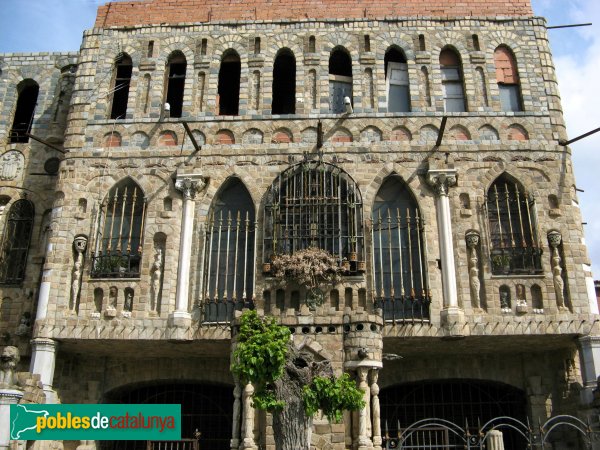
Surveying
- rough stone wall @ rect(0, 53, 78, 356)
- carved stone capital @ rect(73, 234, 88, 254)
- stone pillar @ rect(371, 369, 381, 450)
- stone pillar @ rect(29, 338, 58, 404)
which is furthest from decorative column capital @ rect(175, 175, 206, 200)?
stone pillar @ rect(371, 369, 381, 450)

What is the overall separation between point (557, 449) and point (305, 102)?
1084 centimetres

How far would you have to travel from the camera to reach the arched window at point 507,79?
719 inches

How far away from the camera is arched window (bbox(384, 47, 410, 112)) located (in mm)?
18438

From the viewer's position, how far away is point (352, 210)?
16.8 metres

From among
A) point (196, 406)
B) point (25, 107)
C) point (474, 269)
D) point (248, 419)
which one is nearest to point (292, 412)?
point (248, 419)

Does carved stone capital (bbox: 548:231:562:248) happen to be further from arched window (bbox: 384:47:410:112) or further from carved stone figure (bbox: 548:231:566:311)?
arched window (bbox: 384:47:410:112)

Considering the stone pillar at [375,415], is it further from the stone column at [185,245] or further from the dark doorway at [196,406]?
the dark doorway at [196,406]

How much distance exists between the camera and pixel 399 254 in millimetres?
16641

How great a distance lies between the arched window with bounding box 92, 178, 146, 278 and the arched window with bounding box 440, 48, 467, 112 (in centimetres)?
875

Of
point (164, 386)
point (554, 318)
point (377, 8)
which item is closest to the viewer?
point (554, 318)

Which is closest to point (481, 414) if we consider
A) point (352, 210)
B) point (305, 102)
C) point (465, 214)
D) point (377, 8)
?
point (465, 214)

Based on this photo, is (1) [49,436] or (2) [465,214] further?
(2) [465,214]

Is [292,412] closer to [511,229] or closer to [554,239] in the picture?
[511,229]

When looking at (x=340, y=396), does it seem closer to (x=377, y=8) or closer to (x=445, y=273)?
(x=445, y=273)
